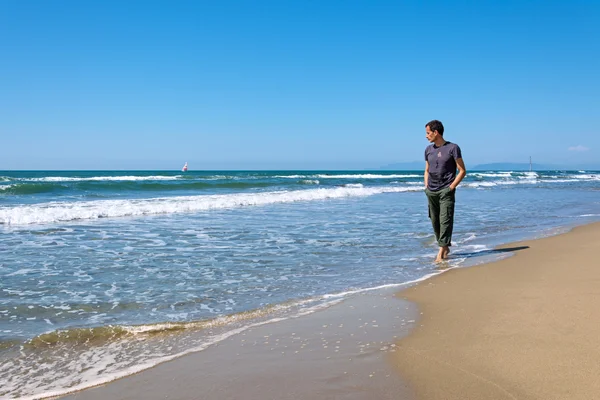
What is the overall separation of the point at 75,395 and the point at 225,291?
242cm

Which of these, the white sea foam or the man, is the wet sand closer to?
the man

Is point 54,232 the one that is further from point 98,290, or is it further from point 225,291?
point 225,291

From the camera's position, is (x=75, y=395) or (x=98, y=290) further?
(x=98, y=290)

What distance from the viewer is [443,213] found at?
6.84m

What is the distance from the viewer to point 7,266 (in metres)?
6.21

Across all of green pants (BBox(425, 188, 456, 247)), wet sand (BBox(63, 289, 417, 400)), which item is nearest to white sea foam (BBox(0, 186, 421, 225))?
green pants (BBox(425, 188, 456, 247))

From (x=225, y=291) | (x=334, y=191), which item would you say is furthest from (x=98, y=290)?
(x=334, y=191)

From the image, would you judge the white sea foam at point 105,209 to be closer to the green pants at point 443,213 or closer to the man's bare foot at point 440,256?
the green pants at point 443,213

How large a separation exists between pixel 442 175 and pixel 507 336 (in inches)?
150

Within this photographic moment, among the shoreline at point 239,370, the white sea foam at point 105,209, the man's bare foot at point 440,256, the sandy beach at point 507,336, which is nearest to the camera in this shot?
the sandy beach at point 507,336

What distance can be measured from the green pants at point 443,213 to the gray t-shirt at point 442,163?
0.10 metres

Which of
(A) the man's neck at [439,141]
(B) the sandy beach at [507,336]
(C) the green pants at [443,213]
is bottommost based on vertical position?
(B) the sandy beach at [507,336]

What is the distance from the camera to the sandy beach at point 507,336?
8.11 ft

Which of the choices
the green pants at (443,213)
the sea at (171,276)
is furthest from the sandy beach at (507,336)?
the green pants at (443,213)
